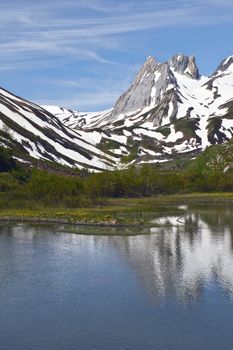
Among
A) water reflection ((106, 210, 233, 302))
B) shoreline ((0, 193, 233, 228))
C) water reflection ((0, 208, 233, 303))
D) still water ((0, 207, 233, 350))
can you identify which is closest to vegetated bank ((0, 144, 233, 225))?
shoreline ((0, 193, 233, 228))

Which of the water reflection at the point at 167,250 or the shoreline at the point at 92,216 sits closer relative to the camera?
the water reflection at the point at 167,250

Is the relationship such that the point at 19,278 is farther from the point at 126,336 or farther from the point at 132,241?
the point at 132,241

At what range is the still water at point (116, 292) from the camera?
37031 millimetres

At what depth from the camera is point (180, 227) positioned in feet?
286

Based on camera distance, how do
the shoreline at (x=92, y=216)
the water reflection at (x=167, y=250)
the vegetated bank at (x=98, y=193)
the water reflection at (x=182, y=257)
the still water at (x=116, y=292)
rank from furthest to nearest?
the vegetated bank at (x=98, y=193) < the shoreline at (x=92, y=216) < the water reflection at (x=167, y=250) < the water reflection at (x=182, y=257) < the still water at (x=116, y=292)

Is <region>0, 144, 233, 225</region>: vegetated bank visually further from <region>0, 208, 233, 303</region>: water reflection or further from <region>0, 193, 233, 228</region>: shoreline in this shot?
<region>0, 208, 233, 303</region>: water reflection

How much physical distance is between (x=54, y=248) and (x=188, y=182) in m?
113

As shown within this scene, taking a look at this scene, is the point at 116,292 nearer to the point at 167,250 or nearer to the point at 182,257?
the point at 182,257

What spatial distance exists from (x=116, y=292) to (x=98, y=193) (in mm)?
103720

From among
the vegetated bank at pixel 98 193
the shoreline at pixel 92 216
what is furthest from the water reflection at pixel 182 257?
the vegetated bank at pixel 98 193

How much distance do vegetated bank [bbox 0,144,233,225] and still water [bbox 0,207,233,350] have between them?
21.4 m

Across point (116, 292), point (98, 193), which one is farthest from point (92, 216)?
point (98, 193)

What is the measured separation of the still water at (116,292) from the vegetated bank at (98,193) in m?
21.4

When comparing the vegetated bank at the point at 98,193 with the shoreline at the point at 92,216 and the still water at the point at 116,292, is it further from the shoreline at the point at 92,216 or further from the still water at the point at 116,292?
the still water at the point at 116,292
